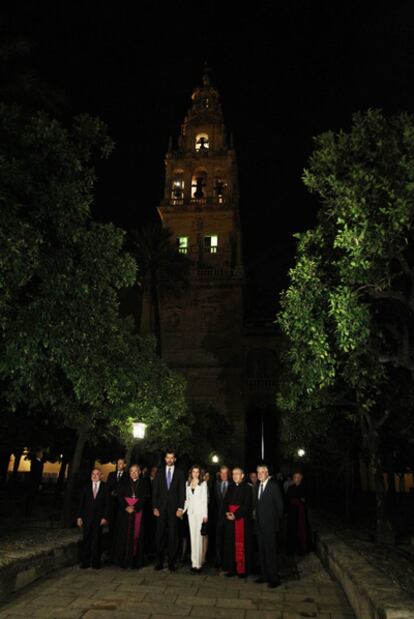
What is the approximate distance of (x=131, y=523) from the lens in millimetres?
9531

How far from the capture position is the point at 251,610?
257 inches

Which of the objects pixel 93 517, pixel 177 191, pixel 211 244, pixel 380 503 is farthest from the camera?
pixel 177 191

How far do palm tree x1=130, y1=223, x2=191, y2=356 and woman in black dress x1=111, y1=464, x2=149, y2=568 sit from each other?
25301 millimetres

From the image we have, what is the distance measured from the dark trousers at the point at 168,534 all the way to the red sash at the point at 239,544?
1.19 m

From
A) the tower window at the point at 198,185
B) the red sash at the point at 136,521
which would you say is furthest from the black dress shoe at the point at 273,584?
the tower window at the point at 198,185

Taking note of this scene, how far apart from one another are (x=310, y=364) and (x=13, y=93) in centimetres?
801

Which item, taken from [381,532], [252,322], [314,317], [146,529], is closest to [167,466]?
[146,529]

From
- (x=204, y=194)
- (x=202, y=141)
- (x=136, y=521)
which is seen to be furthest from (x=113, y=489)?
(x=202, y=141)

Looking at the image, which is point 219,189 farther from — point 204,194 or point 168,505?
point 168,505

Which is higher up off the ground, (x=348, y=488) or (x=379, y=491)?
(x=348, y=488)

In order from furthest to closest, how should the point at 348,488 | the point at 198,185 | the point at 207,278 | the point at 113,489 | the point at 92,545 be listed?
1. the point at 198,185
2. the point at 207,278
3. the point at 348,488
4. the point at 113,489
5. the point at 92,545

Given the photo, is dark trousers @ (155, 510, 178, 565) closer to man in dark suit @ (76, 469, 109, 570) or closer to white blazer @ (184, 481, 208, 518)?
white blazer @ (184, 481, 208, 518)

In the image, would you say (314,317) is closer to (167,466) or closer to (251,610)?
(167,466)

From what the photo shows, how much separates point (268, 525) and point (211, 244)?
41.0 metres
